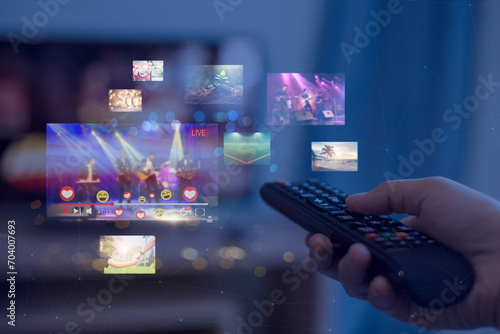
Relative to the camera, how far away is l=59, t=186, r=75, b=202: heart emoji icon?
Result: 0.50 meters

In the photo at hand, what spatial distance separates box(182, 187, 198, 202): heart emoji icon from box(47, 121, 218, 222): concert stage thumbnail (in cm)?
1

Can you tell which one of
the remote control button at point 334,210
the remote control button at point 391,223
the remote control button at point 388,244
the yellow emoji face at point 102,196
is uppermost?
the yellow emoji face at point 102,196

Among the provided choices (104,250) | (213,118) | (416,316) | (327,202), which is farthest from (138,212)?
(416,316)

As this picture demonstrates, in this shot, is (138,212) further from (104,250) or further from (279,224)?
(279,224)

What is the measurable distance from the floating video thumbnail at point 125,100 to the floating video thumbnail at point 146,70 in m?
0.02

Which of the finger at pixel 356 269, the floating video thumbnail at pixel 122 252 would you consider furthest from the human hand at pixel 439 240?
the floating video thumbnail at pixel 122 252

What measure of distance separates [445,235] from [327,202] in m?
0.20

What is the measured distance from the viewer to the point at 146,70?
50 centimetres

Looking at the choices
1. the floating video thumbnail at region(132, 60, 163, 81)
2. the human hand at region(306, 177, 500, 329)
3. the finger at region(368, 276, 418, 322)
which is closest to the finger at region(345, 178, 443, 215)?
the human hand at region(306, 177, 500, 329)

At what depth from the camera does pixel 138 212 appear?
1.66 ft

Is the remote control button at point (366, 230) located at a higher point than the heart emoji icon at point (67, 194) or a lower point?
lower

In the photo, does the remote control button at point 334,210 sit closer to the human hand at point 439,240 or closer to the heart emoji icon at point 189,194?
the human hand at point 439,240

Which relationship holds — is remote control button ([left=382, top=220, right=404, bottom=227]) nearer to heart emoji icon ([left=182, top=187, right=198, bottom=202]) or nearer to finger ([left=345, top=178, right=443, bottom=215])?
finger ([left=345, top=178, right=443, bottom=215])

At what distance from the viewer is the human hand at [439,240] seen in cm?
49
